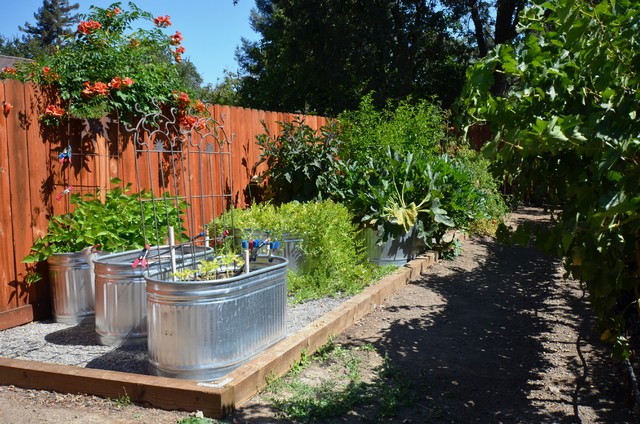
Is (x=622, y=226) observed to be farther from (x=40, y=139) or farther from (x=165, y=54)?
(x=165, y=54)

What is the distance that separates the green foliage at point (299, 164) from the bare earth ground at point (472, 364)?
1.83 metres

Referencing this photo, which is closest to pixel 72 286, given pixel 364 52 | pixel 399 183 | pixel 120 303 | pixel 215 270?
pixel 120 303

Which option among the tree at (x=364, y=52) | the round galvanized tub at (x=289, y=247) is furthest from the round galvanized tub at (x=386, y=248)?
the tree at (x=364, y=52)

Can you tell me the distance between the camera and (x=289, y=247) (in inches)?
250

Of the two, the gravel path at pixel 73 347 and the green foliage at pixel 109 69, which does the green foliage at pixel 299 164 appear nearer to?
the green foliage at pixel 109 69

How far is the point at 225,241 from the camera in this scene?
18.5 feet

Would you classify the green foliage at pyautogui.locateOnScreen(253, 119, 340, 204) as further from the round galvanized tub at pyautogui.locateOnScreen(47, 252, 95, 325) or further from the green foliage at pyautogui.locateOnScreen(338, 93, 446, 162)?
the round galvanized tub at pyautogui.locateOnScreen(47, 252, 95, 325)

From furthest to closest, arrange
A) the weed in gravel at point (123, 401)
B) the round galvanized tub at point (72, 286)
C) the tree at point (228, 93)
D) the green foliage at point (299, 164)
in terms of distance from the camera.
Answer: the tree at point (228, 93) → the green foliage at point (299, 164) → the round galvanized tub at point (72, 286) → the weed in gravel at point (123, 401)

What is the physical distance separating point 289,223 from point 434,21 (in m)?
15.7

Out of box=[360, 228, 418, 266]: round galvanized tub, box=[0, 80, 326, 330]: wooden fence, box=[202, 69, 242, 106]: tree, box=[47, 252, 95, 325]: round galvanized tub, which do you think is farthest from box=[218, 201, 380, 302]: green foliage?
box=[202, 69, 242, 106]: tree

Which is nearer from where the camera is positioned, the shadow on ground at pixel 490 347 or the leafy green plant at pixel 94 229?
the shadow on ground at pixel 490 347

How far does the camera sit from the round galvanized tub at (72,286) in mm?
5164

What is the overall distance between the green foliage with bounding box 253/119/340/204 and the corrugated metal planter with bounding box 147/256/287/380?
13.1 ft

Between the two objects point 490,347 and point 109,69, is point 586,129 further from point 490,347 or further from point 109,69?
point 109,69
